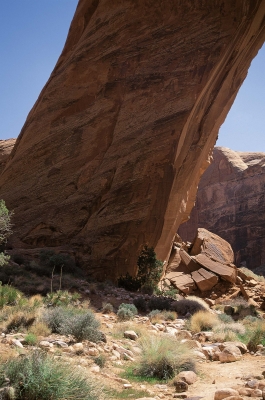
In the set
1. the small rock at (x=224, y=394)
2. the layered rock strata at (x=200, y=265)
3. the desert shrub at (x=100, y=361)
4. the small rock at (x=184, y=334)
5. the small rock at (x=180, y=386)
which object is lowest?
the desert shrub at (x=100, y=361)

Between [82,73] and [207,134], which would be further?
[82,73]

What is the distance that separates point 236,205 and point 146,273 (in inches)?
1547

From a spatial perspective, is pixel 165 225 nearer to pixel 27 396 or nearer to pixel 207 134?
→ pixel 207 134

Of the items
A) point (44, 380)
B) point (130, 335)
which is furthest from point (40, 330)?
point (44, 380)

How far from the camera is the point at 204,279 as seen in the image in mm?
22797

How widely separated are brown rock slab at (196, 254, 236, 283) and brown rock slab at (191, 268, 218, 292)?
494 mm

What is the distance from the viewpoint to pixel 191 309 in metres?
13.9

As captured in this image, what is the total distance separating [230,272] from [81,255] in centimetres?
855

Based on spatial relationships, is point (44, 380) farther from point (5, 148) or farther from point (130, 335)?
point (5, 148)

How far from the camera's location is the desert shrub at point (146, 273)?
18.9 metres

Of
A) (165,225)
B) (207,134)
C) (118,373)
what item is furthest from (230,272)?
(118,373)

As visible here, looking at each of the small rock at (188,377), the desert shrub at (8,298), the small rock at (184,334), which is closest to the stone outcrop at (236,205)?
the small rock at (184,334)

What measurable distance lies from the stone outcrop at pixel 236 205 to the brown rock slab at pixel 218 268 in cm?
2655

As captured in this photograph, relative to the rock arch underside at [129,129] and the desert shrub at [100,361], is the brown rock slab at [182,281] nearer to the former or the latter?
the rock arch underside at [129,129]
